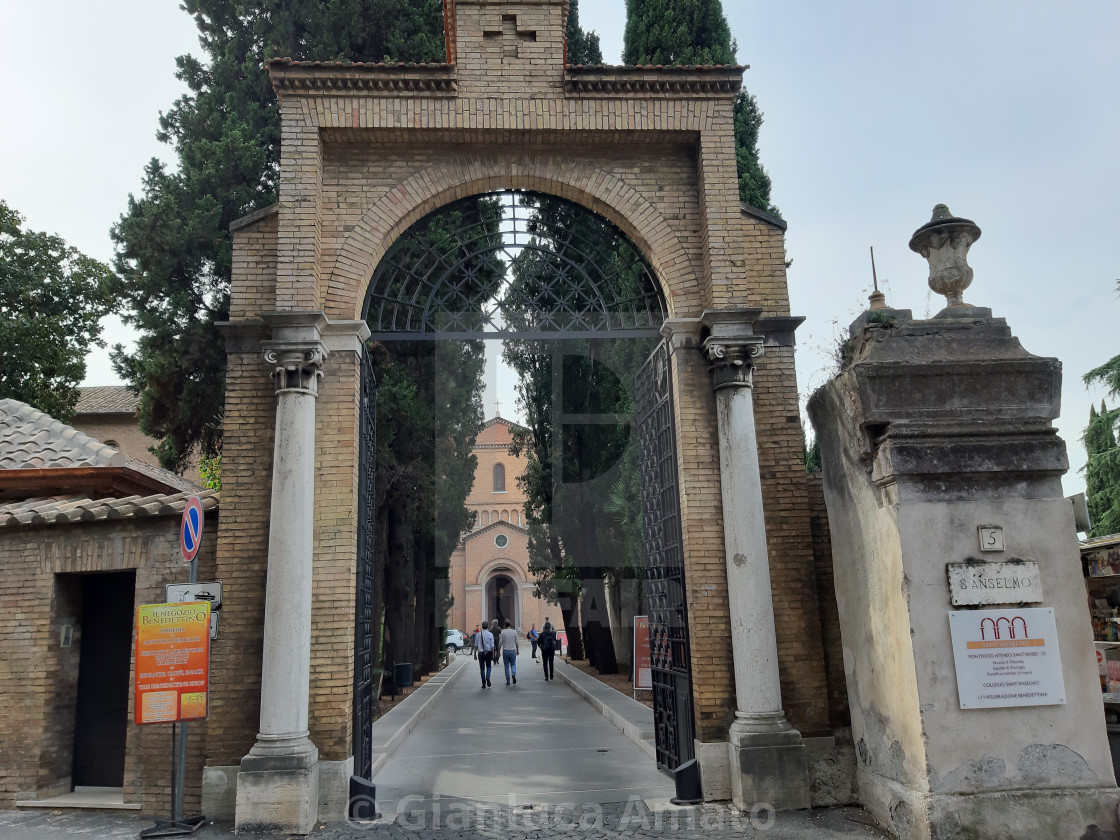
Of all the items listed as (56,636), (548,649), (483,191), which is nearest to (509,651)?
(548,649)

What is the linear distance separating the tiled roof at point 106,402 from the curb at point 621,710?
2010cm

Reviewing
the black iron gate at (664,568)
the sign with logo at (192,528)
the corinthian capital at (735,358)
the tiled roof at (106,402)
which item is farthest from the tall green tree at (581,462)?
the tiled roof at (106,402)

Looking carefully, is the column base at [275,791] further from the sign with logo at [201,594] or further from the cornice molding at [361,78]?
the cornice molding at [361,78]

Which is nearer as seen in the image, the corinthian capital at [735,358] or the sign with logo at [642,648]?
the corinthian capital at [735,358]

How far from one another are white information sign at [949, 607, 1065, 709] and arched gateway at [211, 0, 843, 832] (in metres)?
1.64

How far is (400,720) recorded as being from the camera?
12844 mm

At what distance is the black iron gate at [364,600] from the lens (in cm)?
741

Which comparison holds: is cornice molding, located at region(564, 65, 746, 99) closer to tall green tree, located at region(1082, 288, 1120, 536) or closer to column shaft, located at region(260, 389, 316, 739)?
column shaft, located at region(260, 389, 316, 739)

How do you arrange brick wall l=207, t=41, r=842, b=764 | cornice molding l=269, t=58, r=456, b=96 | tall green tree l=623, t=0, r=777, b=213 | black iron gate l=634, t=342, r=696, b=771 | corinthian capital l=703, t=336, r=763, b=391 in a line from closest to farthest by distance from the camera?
brick wall l=207, t=41, r=842, b=764 → corinthian capital l=703, t=336, r=763, b=391 → black iron gate l=634, t=342, r=696, b=771 → cornice molding l=269, t=58, r=456, b=96 → tall green tree l=623, t=0, r=777, b=213

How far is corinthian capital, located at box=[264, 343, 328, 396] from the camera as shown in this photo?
23.8 ft

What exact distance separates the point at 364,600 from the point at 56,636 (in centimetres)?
282

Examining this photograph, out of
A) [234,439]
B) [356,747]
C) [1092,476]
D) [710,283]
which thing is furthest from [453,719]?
[1092,476]

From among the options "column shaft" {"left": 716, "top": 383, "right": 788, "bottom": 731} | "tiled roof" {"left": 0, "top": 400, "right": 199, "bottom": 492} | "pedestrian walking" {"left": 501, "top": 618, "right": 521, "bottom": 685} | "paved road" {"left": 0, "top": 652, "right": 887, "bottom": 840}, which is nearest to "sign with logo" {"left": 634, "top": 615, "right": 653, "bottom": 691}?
"paved road" {"left": 0, "top": 652, "right": 887, "bottom": 840}

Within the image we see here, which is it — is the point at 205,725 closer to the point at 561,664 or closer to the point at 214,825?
the point at 214,825
